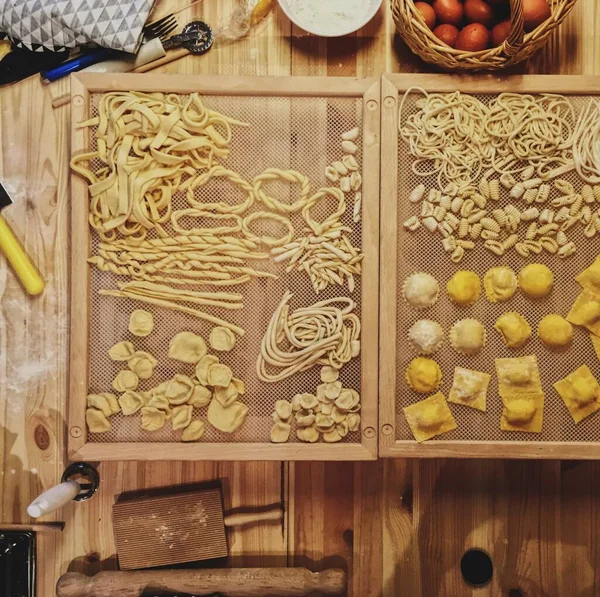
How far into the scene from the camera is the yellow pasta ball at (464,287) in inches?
62.9

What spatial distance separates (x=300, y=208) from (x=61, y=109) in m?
0.88

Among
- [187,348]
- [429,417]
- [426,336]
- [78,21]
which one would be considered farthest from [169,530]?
[78,21]

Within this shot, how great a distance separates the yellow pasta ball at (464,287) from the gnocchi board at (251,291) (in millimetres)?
223

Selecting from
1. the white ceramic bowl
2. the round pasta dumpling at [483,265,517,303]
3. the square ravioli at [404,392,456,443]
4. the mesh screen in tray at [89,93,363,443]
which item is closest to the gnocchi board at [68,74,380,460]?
the mesh screen in tray at [89,93,363,443]

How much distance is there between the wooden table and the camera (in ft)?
5.95

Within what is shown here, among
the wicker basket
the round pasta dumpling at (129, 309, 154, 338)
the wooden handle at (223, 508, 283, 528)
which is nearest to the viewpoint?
the wicker basket

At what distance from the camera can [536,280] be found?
1.60 meters

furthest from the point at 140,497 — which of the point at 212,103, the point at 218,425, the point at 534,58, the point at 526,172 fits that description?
the point at 534,58

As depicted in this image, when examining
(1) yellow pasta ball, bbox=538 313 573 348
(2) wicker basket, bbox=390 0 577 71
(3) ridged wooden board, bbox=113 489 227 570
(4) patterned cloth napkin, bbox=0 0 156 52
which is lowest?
(3) ridged wooden board, bbox=113 489 227 570

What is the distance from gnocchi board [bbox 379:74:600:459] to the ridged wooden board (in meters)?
0.63

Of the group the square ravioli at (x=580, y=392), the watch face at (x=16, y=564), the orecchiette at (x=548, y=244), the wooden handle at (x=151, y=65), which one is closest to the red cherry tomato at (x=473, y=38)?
the orecchiette at (x=548, y=244)

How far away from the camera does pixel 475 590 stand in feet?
6.15

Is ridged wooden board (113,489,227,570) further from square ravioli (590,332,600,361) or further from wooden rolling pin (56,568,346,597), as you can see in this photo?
square ravioli (590,332,600,361)

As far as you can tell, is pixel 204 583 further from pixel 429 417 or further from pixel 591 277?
pixel 591 277
